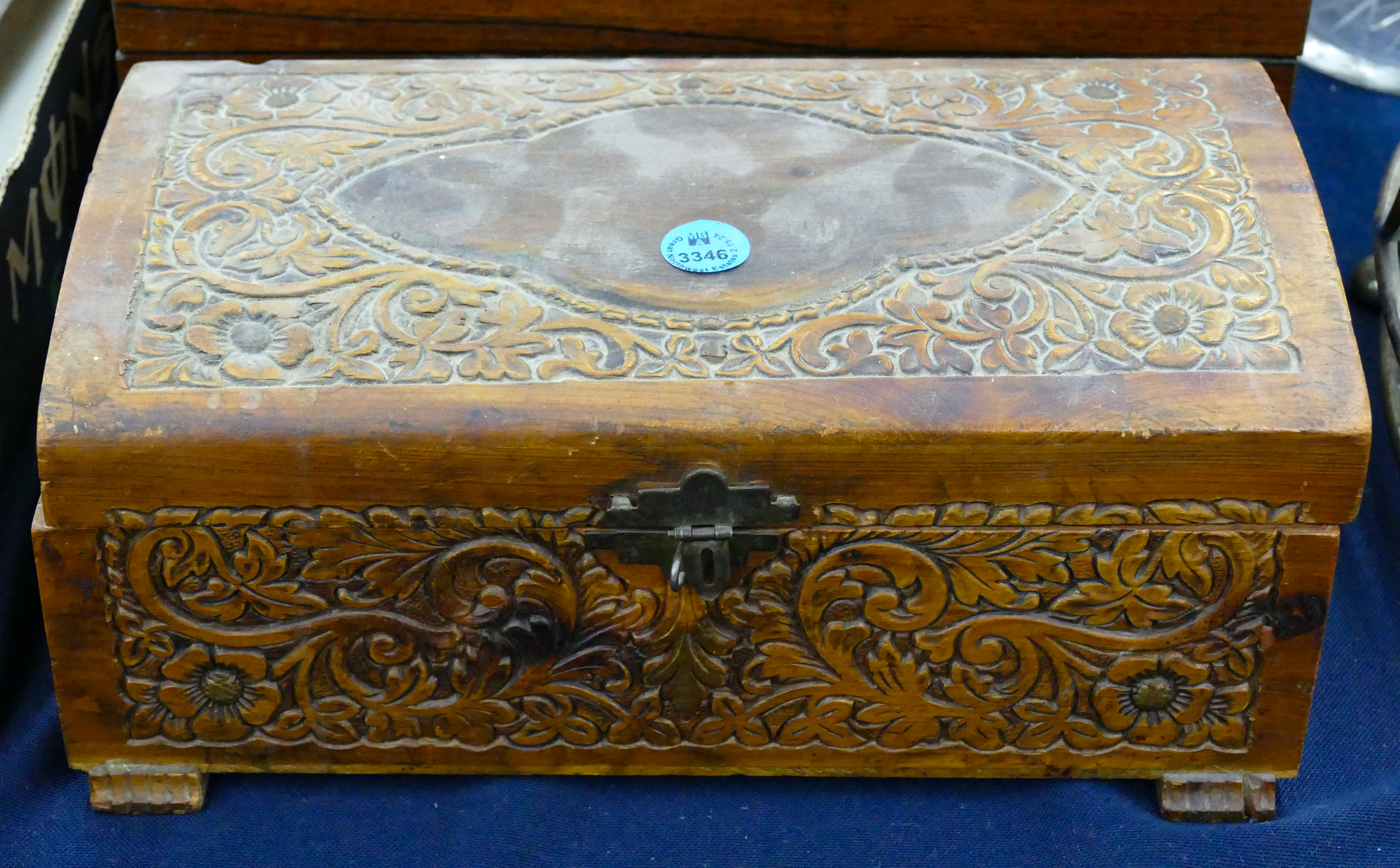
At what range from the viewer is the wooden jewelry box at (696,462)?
1.38 metres

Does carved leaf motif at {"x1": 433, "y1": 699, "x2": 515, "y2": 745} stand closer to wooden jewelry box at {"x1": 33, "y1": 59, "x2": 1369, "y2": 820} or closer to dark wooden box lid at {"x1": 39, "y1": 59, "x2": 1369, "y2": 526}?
wooden jewelry box at {"x1": 33, "y1": 59, "x2": 1369, "y2": 820}

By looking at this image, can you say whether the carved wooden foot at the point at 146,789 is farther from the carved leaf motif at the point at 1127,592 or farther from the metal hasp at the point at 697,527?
the carved leaf motif at the point at 1127,592

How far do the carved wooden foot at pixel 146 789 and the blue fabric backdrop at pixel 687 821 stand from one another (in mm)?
16

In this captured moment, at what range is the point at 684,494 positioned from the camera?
1384 millimetres

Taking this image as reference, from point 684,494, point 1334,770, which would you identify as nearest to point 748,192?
point 684,494

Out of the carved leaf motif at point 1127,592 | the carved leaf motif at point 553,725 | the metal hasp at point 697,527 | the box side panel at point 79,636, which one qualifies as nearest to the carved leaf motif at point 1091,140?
the carved leaf motif at point 1127,592

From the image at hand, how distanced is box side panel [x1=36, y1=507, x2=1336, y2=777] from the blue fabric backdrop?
51mm

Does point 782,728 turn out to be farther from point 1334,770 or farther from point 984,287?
point 1334,770

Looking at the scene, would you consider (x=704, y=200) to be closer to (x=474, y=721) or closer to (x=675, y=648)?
(x=675, y=648)

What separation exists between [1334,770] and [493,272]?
3.46 ft

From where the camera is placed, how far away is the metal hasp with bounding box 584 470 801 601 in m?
1.38

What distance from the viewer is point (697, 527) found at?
4.62 ft

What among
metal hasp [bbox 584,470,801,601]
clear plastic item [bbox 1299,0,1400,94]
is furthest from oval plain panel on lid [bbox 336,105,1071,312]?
clear plastic item [bbox 1299,0,1400,94]

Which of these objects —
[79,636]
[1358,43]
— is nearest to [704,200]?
[79,636]
